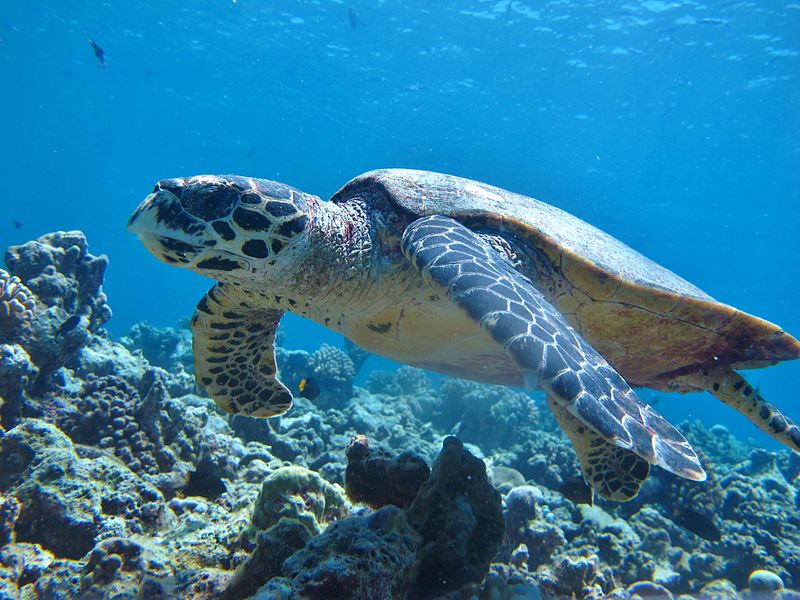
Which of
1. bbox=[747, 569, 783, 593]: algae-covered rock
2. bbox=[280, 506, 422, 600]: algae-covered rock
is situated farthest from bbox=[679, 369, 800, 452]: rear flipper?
bbox=[280, 506, 422, 600]: algae-covered rock

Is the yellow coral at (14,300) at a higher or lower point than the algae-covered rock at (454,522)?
higher

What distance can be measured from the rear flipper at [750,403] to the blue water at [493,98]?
68.9ft

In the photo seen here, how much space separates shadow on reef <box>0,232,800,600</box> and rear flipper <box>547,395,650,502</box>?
0.67m

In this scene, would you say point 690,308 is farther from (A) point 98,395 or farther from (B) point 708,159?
(B) point 708,159

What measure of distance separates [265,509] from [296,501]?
0.22 m

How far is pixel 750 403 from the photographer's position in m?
4.32

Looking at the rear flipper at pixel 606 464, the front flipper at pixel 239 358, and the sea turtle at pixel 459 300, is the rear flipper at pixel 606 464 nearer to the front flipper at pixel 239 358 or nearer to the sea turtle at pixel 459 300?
the sea turtle at pixel 459 300

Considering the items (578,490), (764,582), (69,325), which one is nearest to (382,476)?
(578,490)

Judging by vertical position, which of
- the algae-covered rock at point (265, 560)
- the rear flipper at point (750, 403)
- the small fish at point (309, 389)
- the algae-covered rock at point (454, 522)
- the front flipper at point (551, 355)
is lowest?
the algae-covered rock at point (265, 560)

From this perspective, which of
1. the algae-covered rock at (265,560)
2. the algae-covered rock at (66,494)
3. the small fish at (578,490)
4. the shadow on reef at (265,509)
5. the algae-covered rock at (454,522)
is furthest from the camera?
the small fish at (578,490)

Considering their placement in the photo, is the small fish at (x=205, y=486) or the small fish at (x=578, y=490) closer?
the small fish at (x=205, y=486)

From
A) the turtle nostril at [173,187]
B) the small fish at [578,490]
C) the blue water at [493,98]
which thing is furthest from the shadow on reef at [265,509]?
the blue water at [493,98]

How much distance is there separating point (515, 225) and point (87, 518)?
13.3 ft

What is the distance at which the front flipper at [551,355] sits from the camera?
217 centimetres
